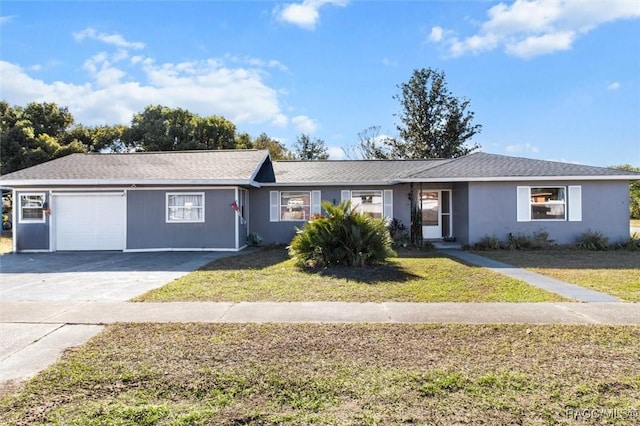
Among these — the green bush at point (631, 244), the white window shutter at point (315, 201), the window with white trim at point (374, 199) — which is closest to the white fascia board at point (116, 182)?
the white window shutter at point (315, 201)

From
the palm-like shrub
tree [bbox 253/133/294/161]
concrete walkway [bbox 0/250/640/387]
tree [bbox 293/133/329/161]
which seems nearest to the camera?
concrete walkway [bbox 0/250/640/387]

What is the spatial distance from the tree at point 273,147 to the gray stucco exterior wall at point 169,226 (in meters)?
26.1

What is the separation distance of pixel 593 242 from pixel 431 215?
5.71m

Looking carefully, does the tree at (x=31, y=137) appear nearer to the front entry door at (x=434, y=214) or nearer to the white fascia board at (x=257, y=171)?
the white fascia board at (x=257, y=171)

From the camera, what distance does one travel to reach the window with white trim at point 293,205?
15.9 m

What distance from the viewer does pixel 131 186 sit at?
1388 cm

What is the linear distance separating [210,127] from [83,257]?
22313 mm

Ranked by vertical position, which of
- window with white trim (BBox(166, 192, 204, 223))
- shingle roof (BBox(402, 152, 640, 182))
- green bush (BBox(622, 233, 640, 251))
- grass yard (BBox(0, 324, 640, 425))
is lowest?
grass yard (BBox(0, 324, 640, 425))

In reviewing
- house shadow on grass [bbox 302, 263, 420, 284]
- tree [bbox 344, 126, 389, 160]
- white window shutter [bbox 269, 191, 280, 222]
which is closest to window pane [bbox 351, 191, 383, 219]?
white window shutter [bbox 269, 191, 280, 222]

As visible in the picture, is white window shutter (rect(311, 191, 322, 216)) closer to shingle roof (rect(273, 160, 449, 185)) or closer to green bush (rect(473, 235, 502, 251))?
shingle roof (rect(273, 160, 449, 185))

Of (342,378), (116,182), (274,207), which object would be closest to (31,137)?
(116,182)

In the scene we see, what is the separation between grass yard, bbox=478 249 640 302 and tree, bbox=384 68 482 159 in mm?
22674

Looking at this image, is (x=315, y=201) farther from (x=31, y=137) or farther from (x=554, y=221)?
(x=31, y=137)

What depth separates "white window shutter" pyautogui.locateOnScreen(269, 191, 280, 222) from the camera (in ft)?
52.3
